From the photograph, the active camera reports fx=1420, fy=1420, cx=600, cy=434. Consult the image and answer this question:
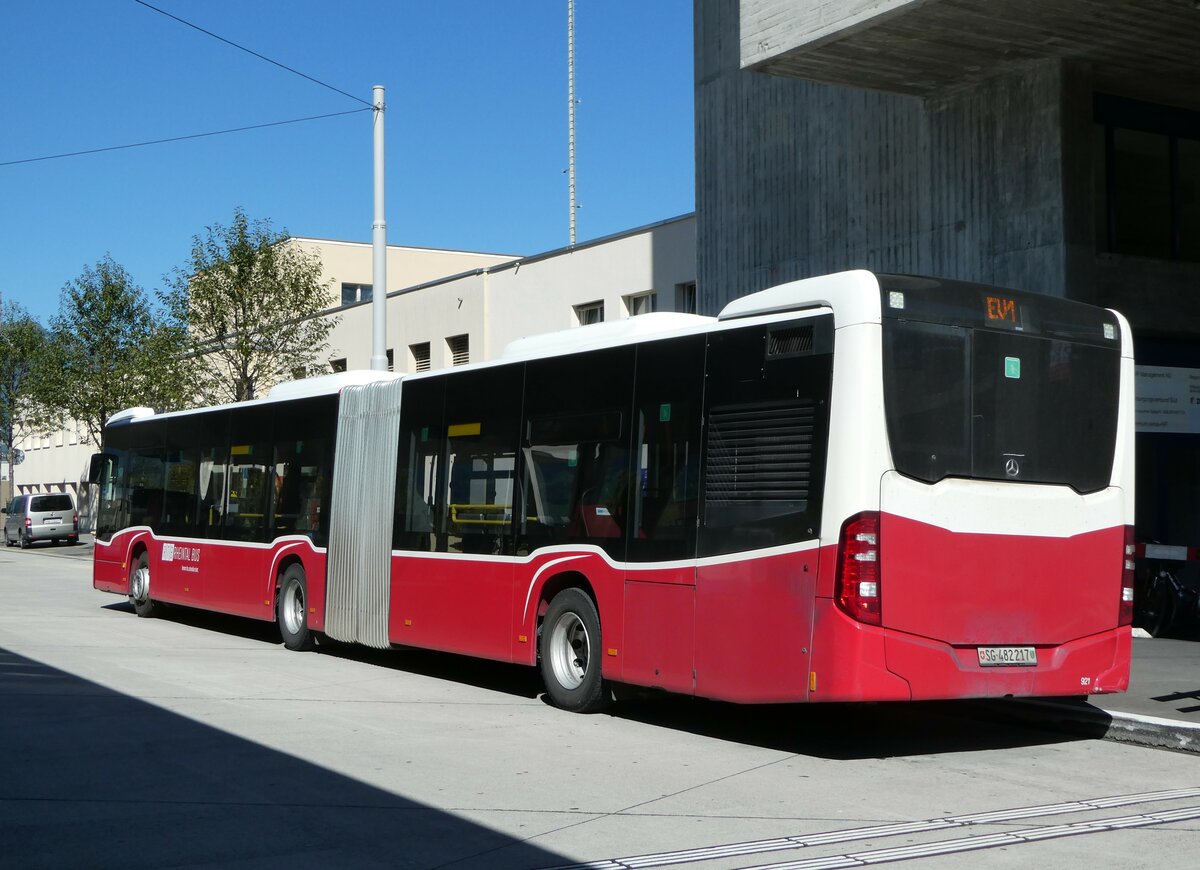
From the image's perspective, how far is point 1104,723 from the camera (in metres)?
10.2

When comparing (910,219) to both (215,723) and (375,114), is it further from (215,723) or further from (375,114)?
(215,723)

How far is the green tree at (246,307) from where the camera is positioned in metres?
31.9

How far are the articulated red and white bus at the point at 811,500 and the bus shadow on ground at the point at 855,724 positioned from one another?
59 centimetres

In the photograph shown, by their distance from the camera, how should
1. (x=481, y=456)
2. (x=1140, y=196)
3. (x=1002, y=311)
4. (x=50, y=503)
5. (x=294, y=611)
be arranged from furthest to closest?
(x=50, y=503), (x=1140, y=196), (x=294, y=611), (x=481, y=456), (x=1002, y=311)

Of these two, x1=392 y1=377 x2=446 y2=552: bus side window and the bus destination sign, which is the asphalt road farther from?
the bus destination sign

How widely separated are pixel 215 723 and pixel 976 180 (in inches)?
446

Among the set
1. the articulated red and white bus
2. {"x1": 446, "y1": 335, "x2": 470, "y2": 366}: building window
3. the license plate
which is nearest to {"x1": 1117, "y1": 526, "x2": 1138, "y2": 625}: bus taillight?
the articulated red and white bus

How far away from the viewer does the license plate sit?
923cm

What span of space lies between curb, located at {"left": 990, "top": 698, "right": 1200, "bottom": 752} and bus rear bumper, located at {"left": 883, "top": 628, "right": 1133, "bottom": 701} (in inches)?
11.3

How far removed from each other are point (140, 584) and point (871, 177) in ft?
39.0

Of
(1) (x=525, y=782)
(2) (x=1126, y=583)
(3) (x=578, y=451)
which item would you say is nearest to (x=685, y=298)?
(3) (x=578, y=451)

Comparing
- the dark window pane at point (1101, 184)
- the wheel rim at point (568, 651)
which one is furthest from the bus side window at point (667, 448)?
the dark window pane at point (1101, 184)

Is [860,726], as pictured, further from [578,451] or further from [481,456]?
[481,456]

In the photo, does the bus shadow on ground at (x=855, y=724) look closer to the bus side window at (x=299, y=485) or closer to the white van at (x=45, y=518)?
the bus side window at (x=299, y=485)
